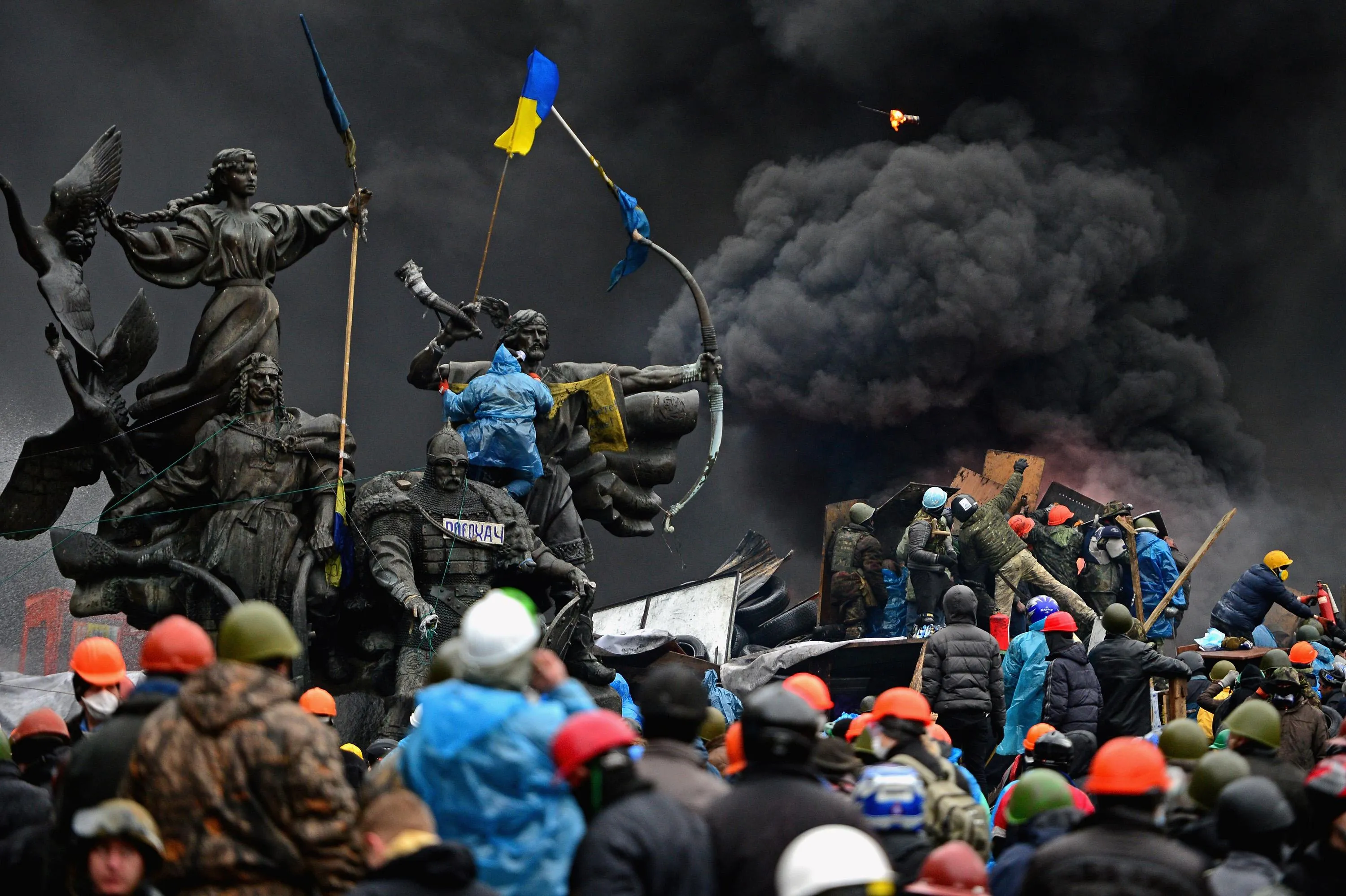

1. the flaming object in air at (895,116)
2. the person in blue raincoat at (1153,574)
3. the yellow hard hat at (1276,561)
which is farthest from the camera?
the flaming object in air at (895,116)

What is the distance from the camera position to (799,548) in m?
26.9

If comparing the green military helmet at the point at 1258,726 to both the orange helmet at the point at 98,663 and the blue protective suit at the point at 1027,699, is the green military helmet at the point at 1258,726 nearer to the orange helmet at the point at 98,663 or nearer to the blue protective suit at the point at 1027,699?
the blue protective suit at the point at 1027,699

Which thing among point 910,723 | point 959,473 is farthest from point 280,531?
point 959,473

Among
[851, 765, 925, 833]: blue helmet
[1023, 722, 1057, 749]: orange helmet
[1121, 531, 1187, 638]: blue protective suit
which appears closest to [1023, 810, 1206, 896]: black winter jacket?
[851, 765, 925, 833]: blue helmet

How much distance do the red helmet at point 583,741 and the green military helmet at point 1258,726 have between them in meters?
2.97

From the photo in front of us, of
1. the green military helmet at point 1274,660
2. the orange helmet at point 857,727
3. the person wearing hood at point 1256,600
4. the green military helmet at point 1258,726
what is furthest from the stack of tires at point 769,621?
the green military helmet at point 1258,726

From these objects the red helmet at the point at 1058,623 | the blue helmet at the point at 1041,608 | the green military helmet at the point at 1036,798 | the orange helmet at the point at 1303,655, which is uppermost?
the orange helmet at the point at 1303,655

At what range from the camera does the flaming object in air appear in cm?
2523

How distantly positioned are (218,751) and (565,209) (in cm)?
2169

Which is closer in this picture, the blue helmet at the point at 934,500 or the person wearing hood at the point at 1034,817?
the person wearing hood at the point at 1034,817

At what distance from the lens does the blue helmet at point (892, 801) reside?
4.32 meters

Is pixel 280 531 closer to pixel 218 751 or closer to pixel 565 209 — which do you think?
pixel 218 751

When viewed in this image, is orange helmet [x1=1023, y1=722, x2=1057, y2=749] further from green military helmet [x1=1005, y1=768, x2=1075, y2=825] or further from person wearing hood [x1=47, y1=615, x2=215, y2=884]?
person wearing hood [x1=47, y1=615, x2=215, y2=884]

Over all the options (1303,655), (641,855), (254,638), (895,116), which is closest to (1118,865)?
(641,855)
